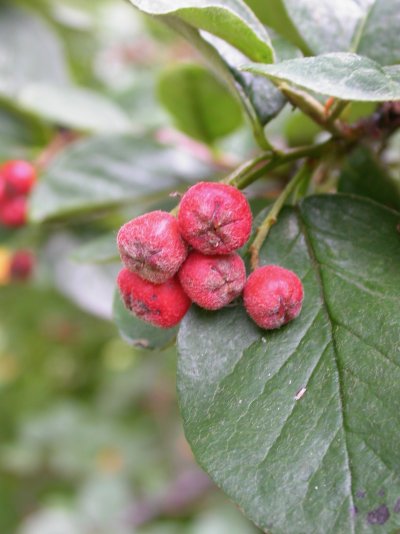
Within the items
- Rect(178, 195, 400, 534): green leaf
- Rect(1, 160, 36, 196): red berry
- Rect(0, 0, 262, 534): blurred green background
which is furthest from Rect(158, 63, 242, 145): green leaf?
Rect(178, 195, 400, 534): green leaf

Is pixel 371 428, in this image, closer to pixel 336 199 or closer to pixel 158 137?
pixel 336 199

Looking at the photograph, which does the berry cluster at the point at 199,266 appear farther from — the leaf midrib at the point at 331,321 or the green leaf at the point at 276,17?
the green leaf at the point at 276,17

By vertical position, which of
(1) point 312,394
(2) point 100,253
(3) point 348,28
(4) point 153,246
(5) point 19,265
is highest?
(3) point 348,28

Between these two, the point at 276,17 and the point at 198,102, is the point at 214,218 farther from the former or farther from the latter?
the point at 198,102

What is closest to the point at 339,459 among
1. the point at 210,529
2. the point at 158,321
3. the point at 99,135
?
the point at 158,321

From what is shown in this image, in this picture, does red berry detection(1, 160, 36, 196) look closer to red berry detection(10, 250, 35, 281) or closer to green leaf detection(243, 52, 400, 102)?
red berry detection(10, 250, 35, 281)

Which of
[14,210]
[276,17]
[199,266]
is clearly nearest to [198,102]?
[276,17]

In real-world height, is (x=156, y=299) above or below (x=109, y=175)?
above
